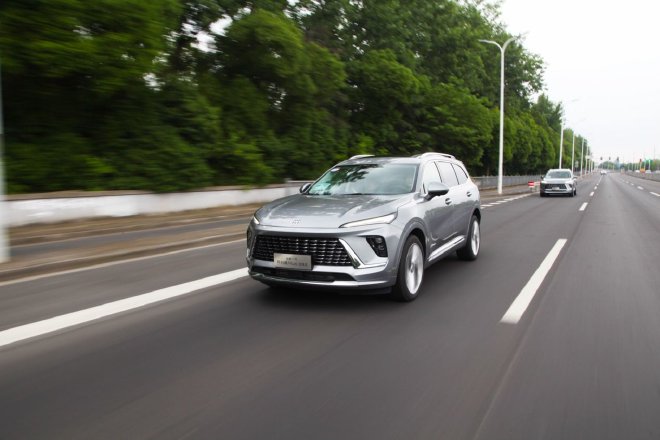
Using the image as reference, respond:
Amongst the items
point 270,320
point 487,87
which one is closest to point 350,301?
point 270,320

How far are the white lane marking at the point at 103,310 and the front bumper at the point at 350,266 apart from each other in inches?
59.1

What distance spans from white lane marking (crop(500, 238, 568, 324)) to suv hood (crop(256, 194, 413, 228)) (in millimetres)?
1562

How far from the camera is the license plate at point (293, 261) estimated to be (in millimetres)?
5074

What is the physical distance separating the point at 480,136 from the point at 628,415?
31112mm

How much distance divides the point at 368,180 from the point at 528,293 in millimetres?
2322

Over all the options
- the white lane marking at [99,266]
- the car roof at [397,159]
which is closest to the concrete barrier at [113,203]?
the white lane marking at [99,266]

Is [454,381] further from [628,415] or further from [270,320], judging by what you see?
[270,320]

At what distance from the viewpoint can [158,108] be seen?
15.4m

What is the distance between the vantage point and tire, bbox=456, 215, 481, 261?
323 inches

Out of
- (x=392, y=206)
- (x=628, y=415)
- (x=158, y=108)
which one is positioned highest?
(x=158, y=108)

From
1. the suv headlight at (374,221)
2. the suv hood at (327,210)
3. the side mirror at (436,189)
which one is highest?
Result: the side mirror at (436,189)

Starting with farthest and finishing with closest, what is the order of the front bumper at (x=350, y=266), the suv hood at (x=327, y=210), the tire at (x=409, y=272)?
1. the tire at (x=409, y=272)
2. the suv hood at (x=327, y=210)
3. the front bumper at (x=350, y=266)

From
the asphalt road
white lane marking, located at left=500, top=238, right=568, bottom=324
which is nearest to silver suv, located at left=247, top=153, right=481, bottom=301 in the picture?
the asphalt road

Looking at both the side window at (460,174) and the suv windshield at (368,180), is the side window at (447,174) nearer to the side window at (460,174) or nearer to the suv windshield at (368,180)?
the side window at (460,174)
